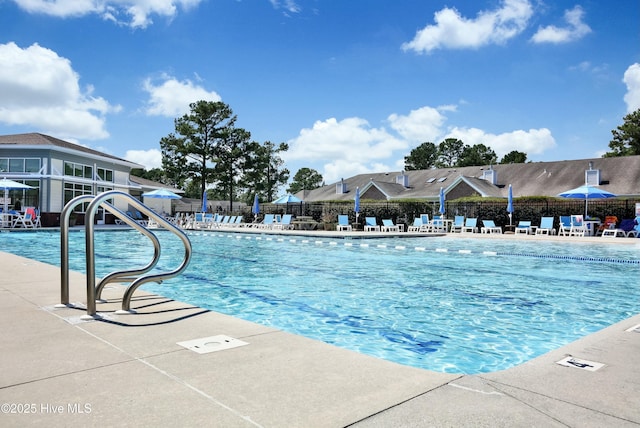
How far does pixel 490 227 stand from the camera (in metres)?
22.6

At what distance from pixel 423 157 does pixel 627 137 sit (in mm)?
34682

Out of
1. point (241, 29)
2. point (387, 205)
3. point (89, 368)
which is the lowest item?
point (89, 368)

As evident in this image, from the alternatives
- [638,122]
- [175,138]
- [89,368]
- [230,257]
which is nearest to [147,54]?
[230,257]

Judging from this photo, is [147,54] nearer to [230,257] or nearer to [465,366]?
[230,257]

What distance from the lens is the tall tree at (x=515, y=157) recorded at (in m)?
65.1

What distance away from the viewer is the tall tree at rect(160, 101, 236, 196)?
1631 inches

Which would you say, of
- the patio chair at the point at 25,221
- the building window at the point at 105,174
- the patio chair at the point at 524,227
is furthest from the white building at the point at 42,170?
the patio chair at the point at 524,227

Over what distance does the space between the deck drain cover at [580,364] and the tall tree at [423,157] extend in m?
77.2

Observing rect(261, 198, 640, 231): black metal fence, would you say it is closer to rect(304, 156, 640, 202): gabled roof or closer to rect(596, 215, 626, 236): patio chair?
rect(596, 215, 626, 236): patio chair

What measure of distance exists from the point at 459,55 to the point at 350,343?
2145 cm

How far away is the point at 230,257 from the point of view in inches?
490

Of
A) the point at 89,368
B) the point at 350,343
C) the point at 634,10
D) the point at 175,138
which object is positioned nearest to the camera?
the point at 89,368

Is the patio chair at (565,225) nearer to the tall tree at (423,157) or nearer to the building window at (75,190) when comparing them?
the building window at (75,190)

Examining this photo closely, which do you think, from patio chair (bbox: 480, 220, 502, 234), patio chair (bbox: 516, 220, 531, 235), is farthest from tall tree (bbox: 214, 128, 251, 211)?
patio chair (bbox: 516, 220, 531, 235)
